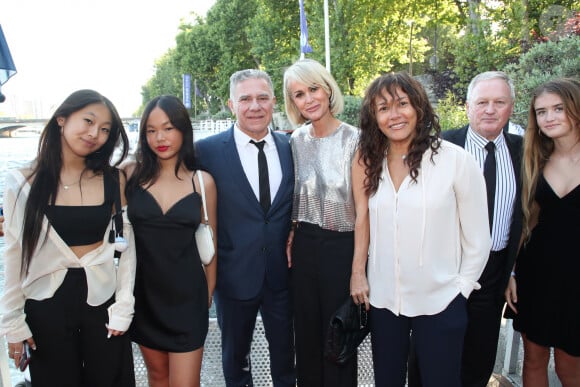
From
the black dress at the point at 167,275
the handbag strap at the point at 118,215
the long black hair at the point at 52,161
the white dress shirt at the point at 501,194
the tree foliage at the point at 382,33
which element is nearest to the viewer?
the long black hair at the point at 52,161

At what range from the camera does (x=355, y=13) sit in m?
22.0

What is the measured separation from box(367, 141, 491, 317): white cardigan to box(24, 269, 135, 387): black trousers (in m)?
1.57

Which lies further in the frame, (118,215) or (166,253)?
(166,253)

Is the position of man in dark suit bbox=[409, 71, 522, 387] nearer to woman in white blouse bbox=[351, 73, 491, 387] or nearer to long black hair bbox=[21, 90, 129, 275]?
woman in white blouse bbox=[351, 73, 491, 387]

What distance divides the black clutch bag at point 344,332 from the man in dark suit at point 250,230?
1.85ft

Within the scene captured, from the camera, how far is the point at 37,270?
2.29 metres

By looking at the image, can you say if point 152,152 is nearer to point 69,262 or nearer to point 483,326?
point 69,262

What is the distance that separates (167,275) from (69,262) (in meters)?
0.52

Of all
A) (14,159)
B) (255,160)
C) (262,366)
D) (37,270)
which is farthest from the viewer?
(14,159)

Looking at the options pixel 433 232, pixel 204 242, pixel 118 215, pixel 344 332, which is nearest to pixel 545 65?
pixel 433 232

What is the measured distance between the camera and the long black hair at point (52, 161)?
2262 millimetres

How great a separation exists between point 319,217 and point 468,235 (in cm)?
89

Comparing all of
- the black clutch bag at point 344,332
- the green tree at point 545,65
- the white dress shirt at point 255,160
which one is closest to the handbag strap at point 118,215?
the white dress shirt at point 255,160

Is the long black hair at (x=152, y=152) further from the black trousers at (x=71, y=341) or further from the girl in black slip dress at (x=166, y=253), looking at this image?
the black trousers at (x=71, y=341)
